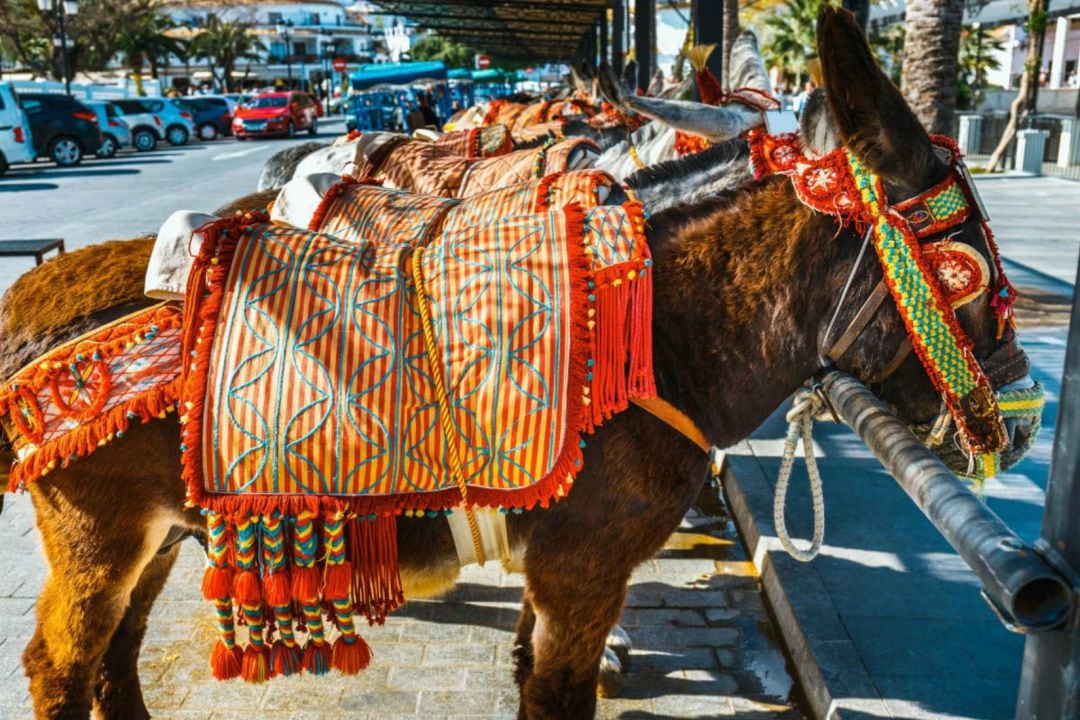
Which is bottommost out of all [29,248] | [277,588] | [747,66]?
[277,588]

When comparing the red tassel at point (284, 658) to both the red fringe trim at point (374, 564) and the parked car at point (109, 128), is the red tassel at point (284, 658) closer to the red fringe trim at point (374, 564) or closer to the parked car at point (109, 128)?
the red fringe trim at point (374, 564)

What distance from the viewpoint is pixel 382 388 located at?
222cm

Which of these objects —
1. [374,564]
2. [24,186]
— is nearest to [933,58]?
[374,564]

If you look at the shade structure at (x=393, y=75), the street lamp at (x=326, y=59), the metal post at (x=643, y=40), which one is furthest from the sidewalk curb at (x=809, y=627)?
the street lamp at (x=326, y=59)

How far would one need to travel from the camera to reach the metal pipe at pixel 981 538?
4.42 ft

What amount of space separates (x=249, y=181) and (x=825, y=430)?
16784mm

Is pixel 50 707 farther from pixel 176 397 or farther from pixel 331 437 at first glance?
pixel 331 437

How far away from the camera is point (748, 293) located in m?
2.32

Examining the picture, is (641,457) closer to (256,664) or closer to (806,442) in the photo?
(806,442)

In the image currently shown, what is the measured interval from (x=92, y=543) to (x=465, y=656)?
182 centimetres

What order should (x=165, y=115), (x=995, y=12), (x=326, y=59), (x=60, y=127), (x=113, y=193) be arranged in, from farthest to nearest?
(x=326, y=59)
(x=165, y=115)
(x=995, y=12)
(x=60, y=127)
(x=113, y=193)

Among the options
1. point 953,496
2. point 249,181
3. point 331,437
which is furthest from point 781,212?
point 249,181

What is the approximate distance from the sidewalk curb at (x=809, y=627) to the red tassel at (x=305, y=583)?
1898mm

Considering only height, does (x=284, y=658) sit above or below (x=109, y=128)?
below
